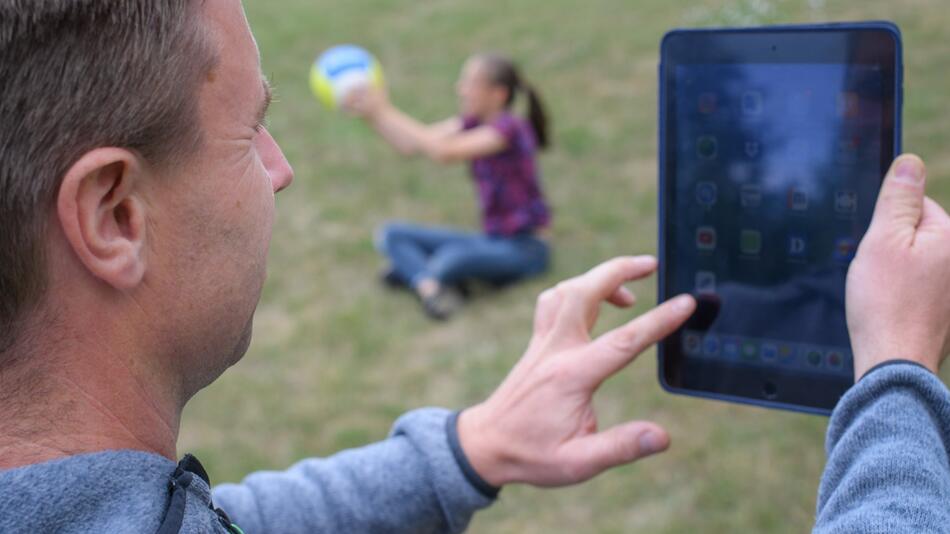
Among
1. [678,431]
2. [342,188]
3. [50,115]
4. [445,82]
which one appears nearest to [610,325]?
[678,431]

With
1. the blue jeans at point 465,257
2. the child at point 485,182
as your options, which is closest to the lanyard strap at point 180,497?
the blue jeans at point 465,257

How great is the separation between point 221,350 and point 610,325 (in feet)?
10.4

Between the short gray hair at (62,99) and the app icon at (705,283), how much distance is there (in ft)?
2.69

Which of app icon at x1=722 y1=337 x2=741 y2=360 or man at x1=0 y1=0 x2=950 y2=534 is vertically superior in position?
man at x1=0 y1=0 x2=950 y2=534

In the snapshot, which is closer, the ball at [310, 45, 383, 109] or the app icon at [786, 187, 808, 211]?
the app icon at [786, 187, 808, 211]

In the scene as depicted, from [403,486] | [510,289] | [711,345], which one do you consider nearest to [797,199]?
[711,345]

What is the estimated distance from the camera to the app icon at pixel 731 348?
1477 mm

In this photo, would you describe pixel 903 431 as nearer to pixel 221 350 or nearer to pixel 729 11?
pixel 221 350

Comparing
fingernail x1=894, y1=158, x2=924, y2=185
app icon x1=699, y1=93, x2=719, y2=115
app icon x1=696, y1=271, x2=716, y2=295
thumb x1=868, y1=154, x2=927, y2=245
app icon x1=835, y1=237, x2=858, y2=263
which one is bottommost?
app icon x1=696, y1=271, x2=716, y2=295

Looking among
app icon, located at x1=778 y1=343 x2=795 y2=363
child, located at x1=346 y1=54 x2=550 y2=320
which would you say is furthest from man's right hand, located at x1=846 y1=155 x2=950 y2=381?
child, located at x1=346 y1=54 x2=550 y2=320

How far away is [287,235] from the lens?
550cm

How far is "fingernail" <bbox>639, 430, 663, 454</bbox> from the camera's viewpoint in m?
1.44

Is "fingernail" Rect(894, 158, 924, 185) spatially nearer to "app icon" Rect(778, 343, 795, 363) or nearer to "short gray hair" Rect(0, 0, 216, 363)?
"app icon" Rect(778, 343, 795, 363)

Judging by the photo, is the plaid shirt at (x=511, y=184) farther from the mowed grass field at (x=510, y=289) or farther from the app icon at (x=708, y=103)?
the app icon at (x=708, y=103)
